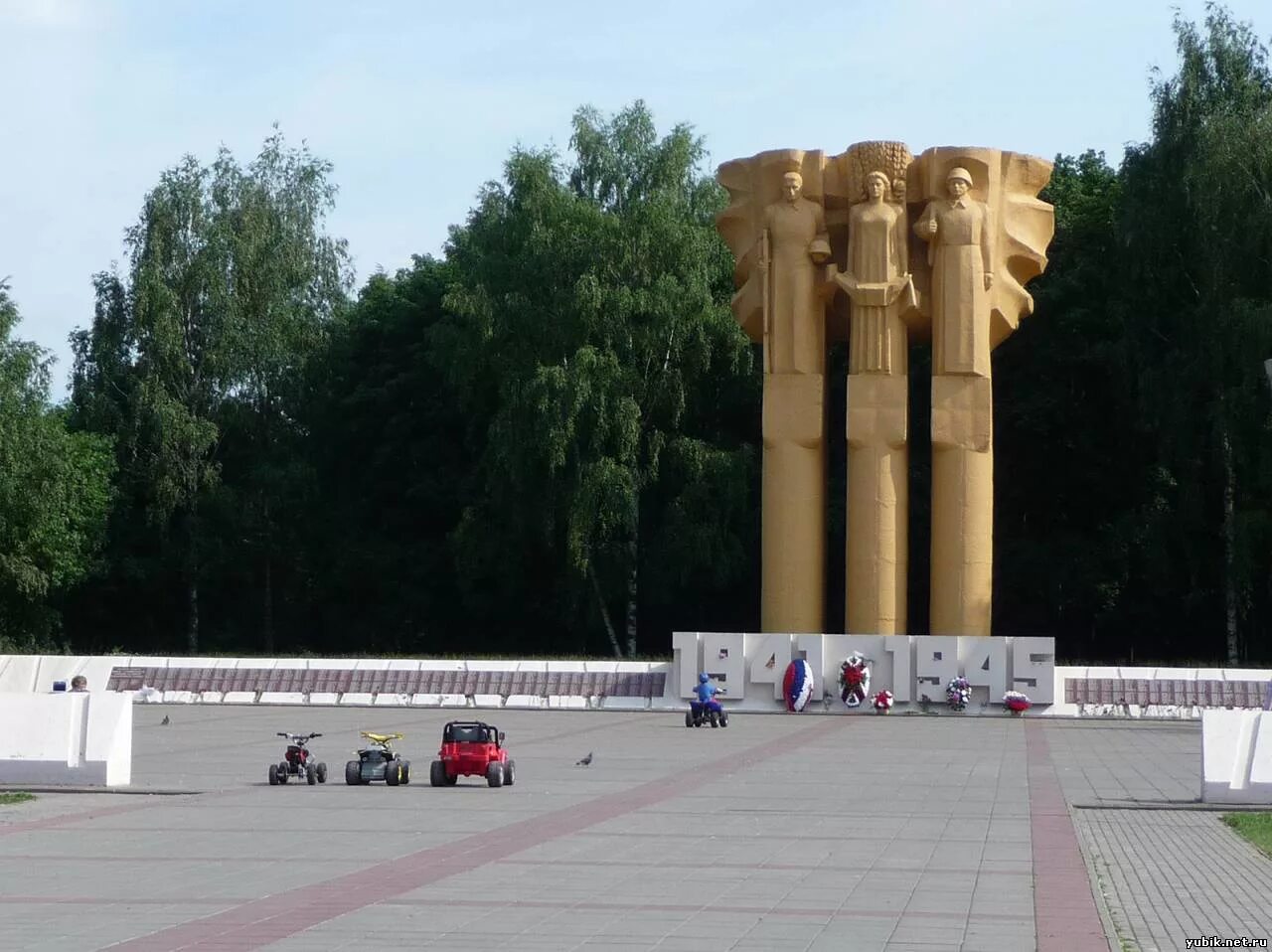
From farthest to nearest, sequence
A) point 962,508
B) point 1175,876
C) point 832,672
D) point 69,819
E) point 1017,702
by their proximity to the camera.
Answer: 1. point 962,508
2. point 832,672
3. point 1017,702
4. point 69,819
5. point 1175,876

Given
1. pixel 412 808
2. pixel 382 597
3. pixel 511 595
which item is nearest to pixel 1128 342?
pixel 511 595

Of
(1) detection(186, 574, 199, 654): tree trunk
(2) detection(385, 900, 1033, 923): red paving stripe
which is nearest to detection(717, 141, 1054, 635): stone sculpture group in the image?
(1) detection(186, 574, 199, 654): tree trunk

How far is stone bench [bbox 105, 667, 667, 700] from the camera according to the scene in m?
32.8

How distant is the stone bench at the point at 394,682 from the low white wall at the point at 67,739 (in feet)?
51.8

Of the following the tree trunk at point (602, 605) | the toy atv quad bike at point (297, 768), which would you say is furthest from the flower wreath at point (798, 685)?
the toy atv quad bike at point (297, 768)

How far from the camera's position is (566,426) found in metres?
43.2

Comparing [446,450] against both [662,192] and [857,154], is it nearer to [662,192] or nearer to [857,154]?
[662,192]

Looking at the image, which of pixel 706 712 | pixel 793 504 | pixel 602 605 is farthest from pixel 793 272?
pixel 602 605

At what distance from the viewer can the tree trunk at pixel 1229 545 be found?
3975cm

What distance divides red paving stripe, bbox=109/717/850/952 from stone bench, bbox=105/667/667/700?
635 inches

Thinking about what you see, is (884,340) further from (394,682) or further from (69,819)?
(69,819)

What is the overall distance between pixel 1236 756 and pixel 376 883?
8.40 meters

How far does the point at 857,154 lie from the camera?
33219 mm

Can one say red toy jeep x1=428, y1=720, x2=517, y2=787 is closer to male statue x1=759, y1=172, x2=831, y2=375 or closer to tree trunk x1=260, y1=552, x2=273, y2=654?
male statue x1=759, y1=172, x2=831, y2=375
